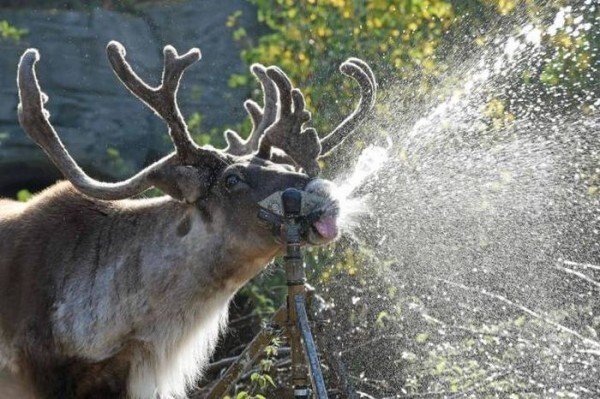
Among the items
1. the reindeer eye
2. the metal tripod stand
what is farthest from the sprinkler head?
the reindeer eye

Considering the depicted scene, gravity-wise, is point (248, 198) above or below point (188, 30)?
below

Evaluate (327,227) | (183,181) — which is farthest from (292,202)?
(183,181)

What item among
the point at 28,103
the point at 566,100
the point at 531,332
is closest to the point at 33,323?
the point at 28,103

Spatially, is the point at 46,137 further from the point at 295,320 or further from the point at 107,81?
the point at 107,81

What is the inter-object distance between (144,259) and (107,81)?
488 centimetres

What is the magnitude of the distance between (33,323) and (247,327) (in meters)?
3.02

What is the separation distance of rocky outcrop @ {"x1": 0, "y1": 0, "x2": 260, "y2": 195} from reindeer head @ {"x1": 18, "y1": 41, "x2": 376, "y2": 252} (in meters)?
3.82

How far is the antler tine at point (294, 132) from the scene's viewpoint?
4.47m

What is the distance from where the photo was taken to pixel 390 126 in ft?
20.6

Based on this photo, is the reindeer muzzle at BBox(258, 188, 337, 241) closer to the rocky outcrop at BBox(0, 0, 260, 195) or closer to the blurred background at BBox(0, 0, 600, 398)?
the blurred background at BBox(0, 0, 600, 398)

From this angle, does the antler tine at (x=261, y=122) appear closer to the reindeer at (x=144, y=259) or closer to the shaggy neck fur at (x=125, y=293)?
the reindeer at (x=144, y=259)

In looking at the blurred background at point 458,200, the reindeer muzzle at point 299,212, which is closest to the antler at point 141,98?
the reindeer muzzle at point 299,212

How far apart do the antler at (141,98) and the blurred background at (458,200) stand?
3.03ft

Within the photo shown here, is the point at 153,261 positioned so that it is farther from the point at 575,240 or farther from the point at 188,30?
the point at 188,30
